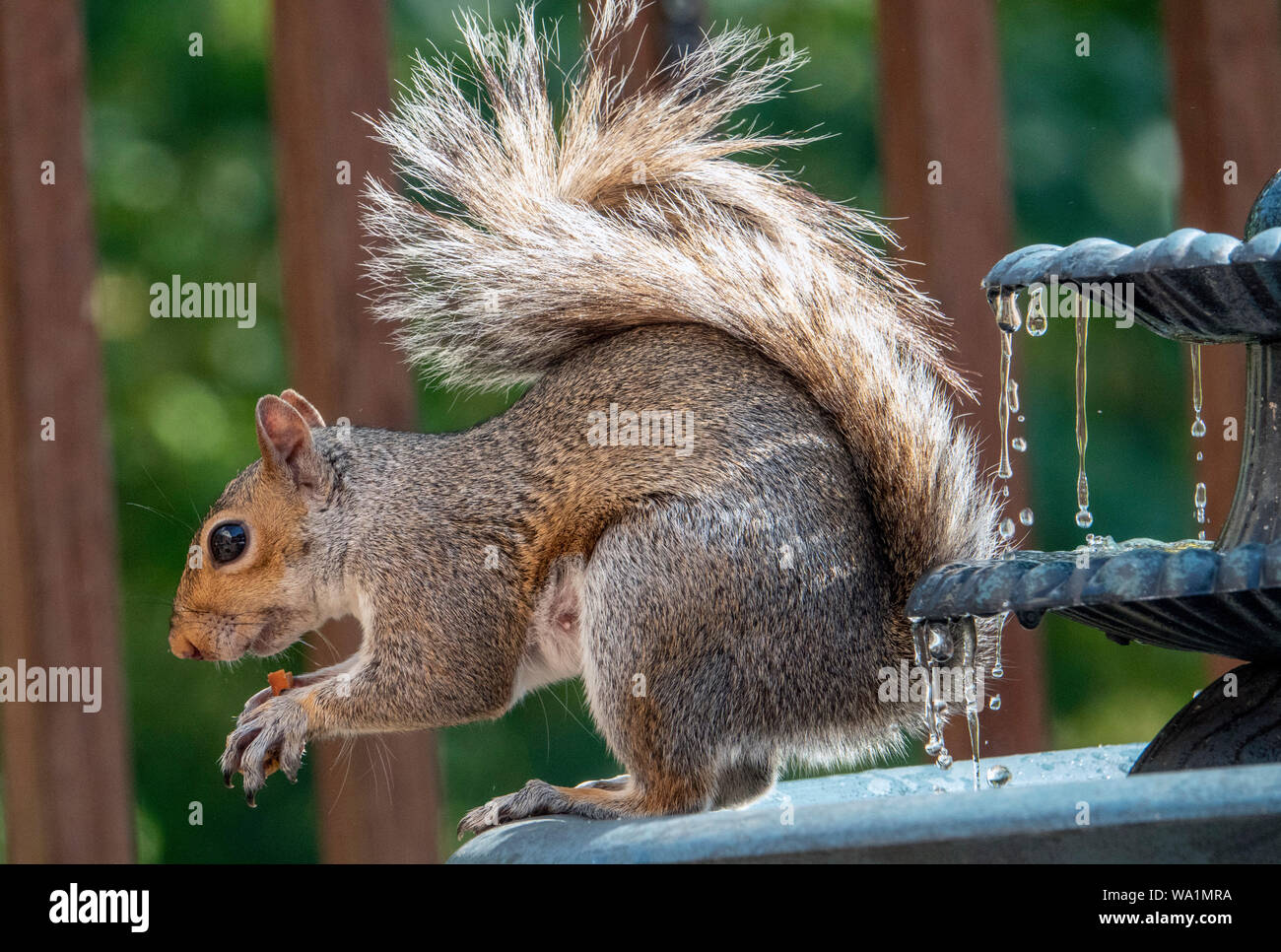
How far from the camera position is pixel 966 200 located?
2391 mm

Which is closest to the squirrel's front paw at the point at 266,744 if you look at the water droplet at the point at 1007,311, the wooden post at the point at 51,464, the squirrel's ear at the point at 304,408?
the squirrel's ear at the point at 304,408

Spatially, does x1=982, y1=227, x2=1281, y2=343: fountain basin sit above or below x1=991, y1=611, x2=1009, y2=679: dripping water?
above

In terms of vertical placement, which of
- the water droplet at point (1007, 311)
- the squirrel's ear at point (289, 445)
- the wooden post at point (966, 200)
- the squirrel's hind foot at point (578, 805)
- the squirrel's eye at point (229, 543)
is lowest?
the squirrel's hind foot at point (578, 805)

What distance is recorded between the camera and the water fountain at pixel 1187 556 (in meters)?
1.27

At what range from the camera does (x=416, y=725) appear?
74.7 inches

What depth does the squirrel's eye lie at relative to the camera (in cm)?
205

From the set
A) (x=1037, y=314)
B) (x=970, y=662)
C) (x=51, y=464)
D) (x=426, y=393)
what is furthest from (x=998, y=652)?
(x=426, y=393)

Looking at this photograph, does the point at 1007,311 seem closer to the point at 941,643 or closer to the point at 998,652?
the point at 941,643

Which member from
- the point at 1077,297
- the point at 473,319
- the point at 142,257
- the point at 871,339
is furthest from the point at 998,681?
the point at 142,257

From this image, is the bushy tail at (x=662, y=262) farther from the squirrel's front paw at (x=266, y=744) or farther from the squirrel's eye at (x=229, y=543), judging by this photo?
the squirrel's front paw at (x=266, y=744)

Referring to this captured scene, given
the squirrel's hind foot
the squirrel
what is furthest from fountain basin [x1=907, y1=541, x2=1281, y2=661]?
the squirrel's hind foot

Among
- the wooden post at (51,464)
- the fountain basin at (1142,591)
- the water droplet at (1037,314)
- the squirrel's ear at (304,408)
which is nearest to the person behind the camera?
the fountain basin at (1142,591)

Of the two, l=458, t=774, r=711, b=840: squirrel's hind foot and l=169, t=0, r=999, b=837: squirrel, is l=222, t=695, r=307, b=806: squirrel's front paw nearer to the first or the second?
l=169, t=0, r=999, b=837: squirrel

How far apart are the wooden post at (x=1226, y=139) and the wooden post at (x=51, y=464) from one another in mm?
1675
